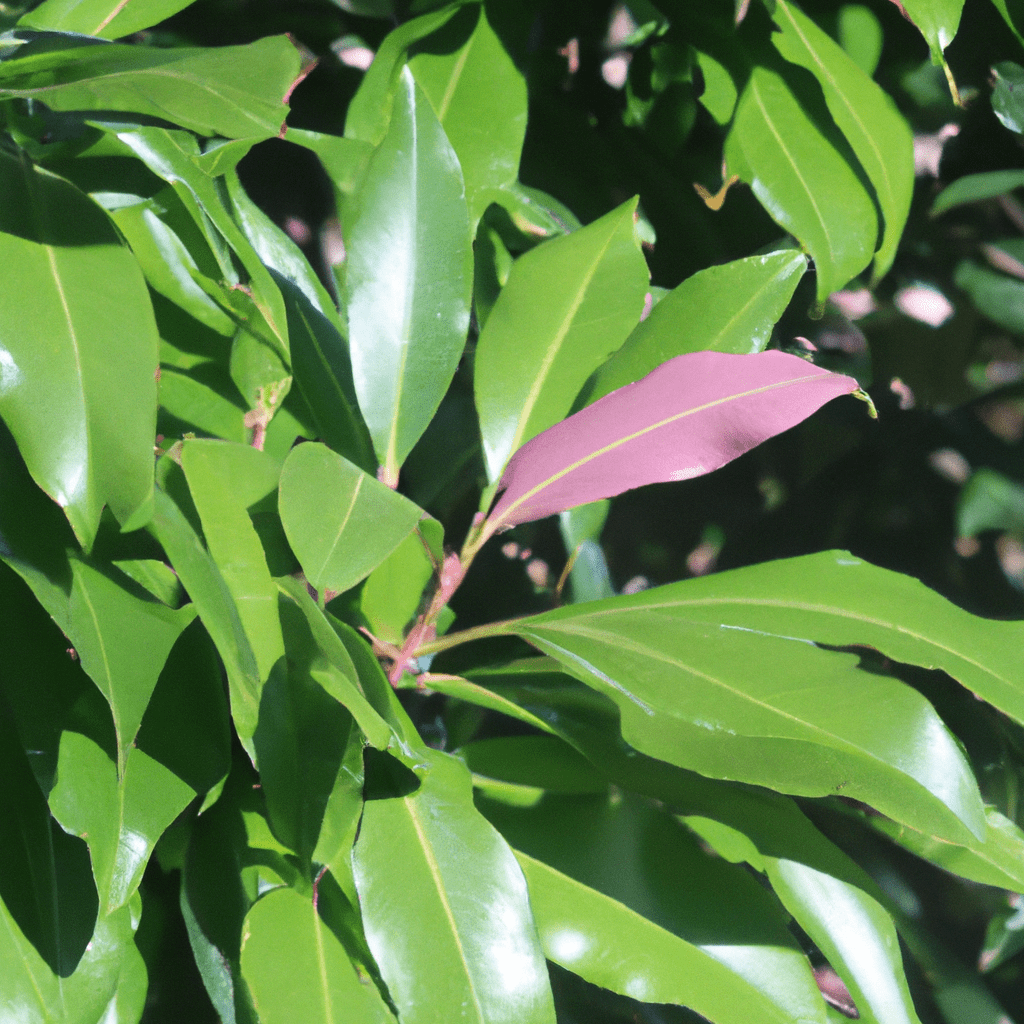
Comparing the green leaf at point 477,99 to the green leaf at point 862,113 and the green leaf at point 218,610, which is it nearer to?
the green leaf at point 862,113

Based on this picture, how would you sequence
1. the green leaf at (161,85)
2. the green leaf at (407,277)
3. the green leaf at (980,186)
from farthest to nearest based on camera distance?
the green leaf at (980,186), the green leaf at (407,277), the green leaf at (161,85)

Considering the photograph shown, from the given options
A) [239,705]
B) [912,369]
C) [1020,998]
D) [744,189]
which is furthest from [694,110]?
[1020,998]

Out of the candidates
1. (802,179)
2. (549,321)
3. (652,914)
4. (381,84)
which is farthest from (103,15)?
A: (652,914)

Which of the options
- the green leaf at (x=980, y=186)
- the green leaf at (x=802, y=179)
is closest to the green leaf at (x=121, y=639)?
the green leaf at (x=802, y=179)

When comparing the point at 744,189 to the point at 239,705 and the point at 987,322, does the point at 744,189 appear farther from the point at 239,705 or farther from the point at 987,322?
the point at 239,705

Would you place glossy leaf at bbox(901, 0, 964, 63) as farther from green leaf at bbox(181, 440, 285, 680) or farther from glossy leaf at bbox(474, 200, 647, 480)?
green leaf at bbox(181, 440, 285, 680)

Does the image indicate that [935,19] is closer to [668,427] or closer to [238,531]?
[668,427]
